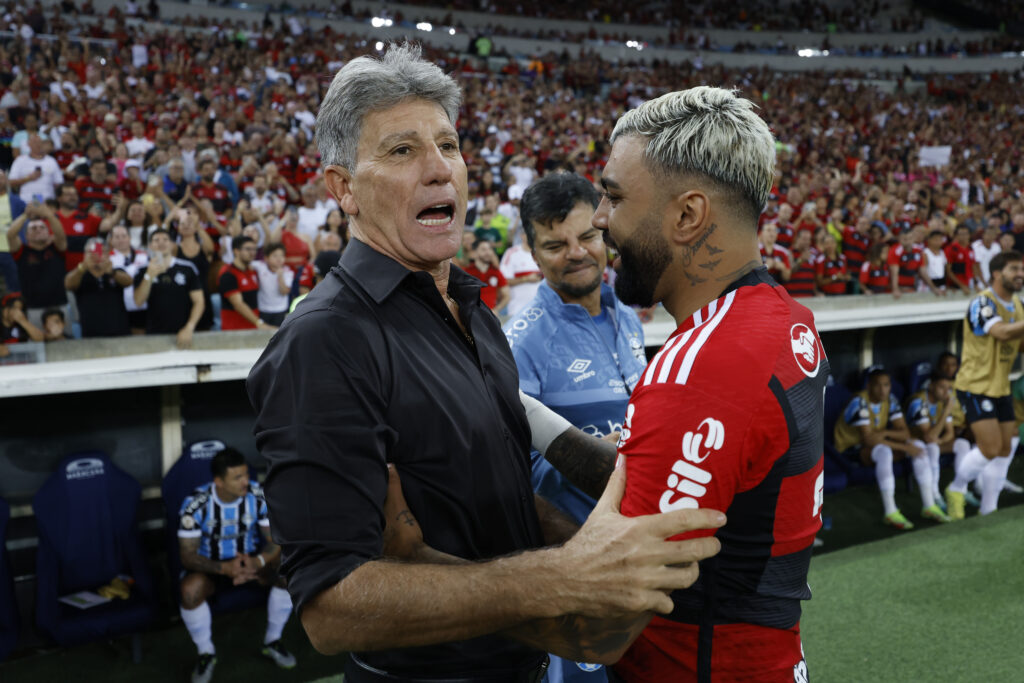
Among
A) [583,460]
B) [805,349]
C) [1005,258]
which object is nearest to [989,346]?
[1005,258]

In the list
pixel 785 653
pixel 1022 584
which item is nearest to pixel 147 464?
pixel 785 653

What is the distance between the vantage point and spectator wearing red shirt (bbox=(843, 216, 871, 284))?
10.4 m

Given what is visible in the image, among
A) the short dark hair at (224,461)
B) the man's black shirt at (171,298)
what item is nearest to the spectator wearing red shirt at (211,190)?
the man's black shirt at (171,298)

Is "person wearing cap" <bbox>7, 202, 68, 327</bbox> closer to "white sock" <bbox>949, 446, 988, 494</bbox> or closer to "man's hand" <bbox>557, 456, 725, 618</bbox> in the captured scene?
"man's hand" <bbox>557, 456, 725, 618</bbox>

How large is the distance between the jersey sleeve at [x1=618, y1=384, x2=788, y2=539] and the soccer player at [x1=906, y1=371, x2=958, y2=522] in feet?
23.4

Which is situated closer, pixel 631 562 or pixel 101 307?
pixel 631 562

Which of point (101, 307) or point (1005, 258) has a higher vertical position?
point (1005, 258)

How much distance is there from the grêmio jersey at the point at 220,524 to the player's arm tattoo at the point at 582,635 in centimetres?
360

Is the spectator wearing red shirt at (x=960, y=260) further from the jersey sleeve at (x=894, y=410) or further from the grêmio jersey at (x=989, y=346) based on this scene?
the grêmio jersey at (x=989, y=346)

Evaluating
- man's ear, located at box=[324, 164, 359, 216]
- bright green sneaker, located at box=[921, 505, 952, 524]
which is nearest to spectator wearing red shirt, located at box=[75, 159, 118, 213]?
man's ear, located at box=[324, 164, 359, 216]

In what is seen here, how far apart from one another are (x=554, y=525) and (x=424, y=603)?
0.53 metres

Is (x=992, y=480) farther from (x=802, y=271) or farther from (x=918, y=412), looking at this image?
(x=802, y=271)

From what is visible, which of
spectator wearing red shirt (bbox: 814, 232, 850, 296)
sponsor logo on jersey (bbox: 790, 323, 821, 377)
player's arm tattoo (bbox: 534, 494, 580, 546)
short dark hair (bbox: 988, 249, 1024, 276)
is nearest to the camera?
sponsor logo on jersey (bbox: 790, 323, 821, 377)

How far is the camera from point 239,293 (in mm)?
6449
